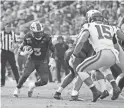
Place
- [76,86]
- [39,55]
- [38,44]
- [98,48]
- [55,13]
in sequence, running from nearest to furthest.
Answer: [98,48], [76,86], [38,44], [39,55], [55,13]

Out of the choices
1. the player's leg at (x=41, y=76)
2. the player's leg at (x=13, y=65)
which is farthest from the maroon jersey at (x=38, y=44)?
the player's leg at (x=13, y=65)

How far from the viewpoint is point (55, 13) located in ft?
67.6

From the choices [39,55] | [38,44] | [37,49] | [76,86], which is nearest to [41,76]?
[39,55]

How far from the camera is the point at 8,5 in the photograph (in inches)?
957

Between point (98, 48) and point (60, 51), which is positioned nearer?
point (98, 48)

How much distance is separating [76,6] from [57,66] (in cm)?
339

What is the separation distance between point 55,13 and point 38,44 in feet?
31.6

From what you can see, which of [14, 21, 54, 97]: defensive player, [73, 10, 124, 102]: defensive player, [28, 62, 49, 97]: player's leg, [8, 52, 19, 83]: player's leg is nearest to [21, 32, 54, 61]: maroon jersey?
[14, 21, 54, 97]: defensive player

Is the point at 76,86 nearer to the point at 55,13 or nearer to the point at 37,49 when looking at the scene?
the point at 37,49

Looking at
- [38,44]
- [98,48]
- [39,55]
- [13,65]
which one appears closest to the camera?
[98,48]

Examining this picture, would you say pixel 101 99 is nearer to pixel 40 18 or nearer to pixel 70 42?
pixel 70 42

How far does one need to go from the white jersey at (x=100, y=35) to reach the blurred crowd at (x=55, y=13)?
7.74m

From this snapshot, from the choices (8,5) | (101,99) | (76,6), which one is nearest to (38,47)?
(101,99)

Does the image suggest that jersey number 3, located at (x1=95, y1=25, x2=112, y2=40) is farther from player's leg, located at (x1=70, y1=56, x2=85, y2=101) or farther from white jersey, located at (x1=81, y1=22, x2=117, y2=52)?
player's leg, located at (x1=70, y1=56, x2=85, y2=101)
